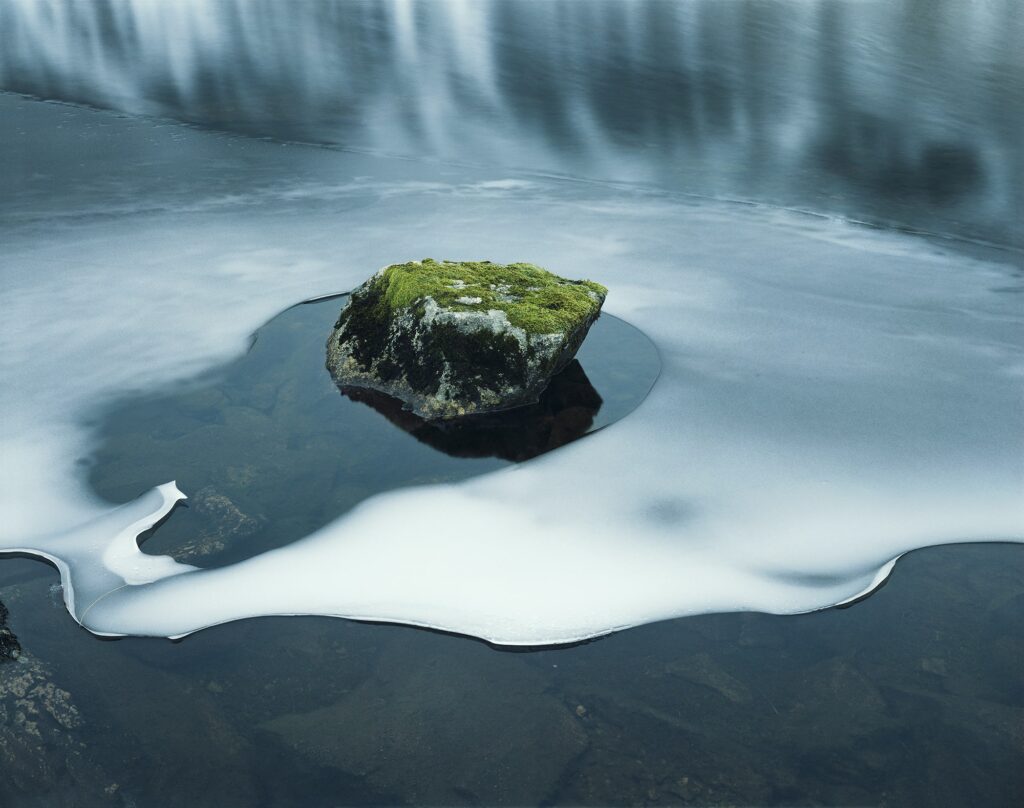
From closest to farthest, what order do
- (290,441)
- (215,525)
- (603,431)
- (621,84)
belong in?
1. (215,525)
2. (290,441)
3. (603,431)
4. (621,84)

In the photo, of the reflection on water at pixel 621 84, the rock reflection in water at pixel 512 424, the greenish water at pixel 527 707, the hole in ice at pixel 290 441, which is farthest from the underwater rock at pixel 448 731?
the reflection on water at pixel 621 84

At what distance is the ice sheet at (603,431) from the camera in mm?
3883

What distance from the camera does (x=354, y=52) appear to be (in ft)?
54.7

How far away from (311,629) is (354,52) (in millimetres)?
14942

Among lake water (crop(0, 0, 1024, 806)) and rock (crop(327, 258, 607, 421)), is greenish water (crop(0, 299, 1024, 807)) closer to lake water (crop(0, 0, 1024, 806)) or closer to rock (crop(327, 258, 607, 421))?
lake water (crop(0, 0, 1024, 806))

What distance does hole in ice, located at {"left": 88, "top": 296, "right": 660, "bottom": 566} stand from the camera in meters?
4.29

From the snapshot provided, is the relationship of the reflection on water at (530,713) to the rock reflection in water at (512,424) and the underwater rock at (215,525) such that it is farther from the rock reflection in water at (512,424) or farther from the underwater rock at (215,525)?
the rock reflection in water at (512,424)

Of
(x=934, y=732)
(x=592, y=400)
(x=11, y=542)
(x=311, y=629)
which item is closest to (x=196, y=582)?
(x=311, y=629)

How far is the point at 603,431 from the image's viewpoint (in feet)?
16.4

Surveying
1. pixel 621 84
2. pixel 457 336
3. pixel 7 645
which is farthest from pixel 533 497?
pixel 621 84

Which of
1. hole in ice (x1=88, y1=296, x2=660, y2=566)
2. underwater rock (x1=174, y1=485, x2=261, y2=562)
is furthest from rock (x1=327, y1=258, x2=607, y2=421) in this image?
underwater rock (x1=174, y1=485, x2=261, y2=562)

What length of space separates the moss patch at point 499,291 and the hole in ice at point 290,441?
0.38 m

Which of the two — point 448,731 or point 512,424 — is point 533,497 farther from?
point 448,731

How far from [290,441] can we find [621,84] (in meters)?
11.3
